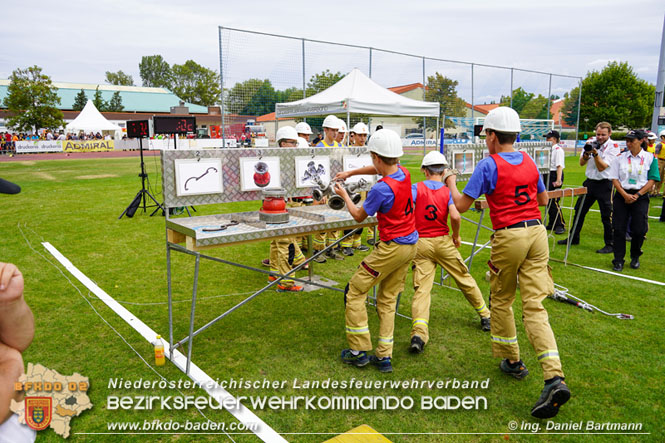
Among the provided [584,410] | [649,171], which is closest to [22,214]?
[584,410]

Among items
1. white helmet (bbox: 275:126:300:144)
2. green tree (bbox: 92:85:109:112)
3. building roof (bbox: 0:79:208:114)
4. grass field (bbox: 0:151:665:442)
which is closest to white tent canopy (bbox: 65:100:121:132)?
grass field (bbox: 0:151:665:442)

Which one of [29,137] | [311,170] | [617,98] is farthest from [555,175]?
[617,98]

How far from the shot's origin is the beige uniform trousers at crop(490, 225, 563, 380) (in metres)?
3.49

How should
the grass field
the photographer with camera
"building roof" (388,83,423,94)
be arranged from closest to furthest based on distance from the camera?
the grass field
the photographer with camera
"building roof" (388,83,423,94)

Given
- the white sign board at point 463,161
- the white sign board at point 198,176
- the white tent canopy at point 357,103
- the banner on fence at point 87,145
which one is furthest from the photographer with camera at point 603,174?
the banner on fence at point 87,145

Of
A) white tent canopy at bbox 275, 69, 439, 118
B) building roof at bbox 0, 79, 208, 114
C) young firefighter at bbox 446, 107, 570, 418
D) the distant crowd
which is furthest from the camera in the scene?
building roof at bbox 0, 79, 208, 114

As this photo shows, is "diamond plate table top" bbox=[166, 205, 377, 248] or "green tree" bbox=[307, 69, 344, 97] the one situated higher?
"green tree" bbox=[307, 69, 344, 97]

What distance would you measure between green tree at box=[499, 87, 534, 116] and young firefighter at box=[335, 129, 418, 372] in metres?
22.0

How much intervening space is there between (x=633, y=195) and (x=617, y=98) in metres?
49.8

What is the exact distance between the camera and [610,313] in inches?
211

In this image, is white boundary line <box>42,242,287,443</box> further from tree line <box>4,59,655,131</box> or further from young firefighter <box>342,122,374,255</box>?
tree line <box>4,59,655,131</box>

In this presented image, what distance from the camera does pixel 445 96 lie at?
21.1 m

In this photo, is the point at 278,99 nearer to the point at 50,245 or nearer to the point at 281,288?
the point at 50,245

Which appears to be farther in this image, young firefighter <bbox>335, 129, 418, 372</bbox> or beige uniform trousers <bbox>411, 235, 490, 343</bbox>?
beige uniform trousers <bbox>411, 235, 490, 343</bbox>
